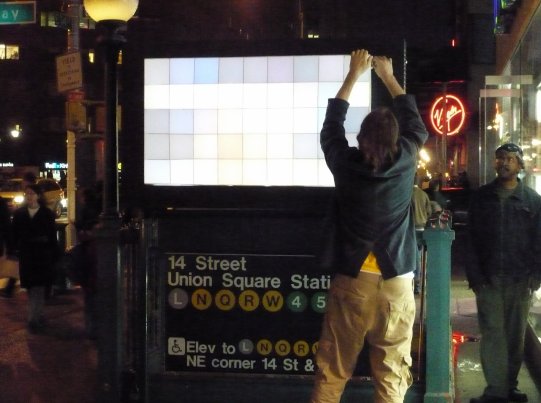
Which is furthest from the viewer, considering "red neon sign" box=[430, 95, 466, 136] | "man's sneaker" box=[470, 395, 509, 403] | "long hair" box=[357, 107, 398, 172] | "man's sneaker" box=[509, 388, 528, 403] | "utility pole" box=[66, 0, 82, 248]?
"red neon sign" box=[430, 95, 466, 136]

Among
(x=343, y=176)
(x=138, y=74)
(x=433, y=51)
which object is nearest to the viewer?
(x=343, y=176)

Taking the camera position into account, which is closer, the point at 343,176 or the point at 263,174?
the point at 343,176

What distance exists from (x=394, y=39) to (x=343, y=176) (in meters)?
1.52

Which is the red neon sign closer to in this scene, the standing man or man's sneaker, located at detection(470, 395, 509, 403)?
man's sneaker, located at detection(470, 395, 509, 403)

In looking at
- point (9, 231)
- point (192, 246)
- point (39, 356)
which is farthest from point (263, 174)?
point (9, 231)

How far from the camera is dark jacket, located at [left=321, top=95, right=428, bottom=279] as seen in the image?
3904 millimetres

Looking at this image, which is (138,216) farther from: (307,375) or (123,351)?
(307,375)

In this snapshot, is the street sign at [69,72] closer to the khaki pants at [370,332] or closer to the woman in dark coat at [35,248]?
the woman in dark coat at [35,248]

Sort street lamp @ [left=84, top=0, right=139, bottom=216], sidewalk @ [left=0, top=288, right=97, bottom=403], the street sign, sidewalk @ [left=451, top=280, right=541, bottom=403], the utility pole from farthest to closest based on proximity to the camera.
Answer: the utility pole, the street sign, sidewalk @ [left=451, top=280, right=541, bottom=403], sidewalk @ [left=0, top=288, right=97, bottom=403], street lamp @ [left=84, top=0, right=139, bottom=216]

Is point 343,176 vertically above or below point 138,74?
below

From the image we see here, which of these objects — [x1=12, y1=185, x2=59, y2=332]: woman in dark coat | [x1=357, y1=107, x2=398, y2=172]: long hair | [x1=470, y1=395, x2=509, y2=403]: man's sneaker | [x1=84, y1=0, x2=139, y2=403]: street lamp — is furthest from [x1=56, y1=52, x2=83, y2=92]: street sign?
[x1=357, y1=107, x2=398, y2=172]: long hair

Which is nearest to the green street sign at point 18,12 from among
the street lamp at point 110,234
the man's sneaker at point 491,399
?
the street lamp at point 110,234

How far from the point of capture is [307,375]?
520 cm

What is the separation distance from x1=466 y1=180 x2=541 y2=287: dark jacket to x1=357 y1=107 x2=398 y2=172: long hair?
87.4 inches
